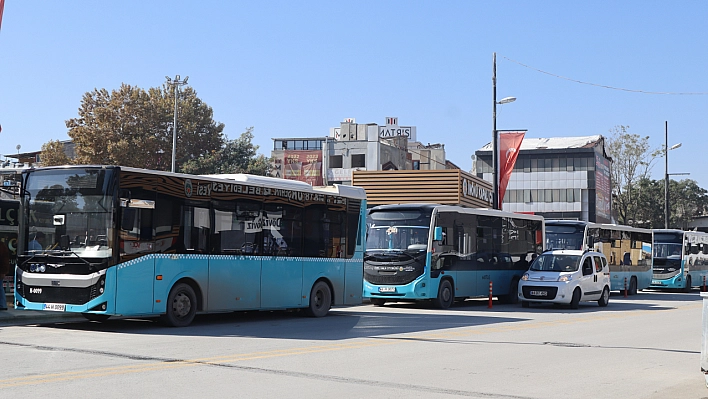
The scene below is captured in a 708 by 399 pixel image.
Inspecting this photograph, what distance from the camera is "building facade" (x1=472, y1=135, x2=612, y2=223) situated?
90.1 metres

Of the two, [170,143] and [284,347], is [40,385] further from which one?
[170,143]

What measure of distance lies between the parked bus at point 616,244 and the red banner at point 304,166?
49.7 metres

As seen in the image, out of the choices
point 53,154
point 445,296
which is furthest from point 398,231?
point 53,154

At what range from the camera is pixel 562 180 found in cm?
9206

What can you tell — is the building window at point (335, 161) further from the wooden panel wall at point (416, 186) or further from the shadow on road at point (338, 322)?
the shadow on road at point (338, 322)

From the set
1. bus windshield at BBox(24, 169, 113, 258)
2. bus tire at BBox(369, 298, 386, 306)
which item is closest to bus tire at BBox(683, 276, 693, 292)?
bus tire at BBox(369, 298, 386, 306)

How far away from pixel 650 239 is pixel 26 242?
3181cm

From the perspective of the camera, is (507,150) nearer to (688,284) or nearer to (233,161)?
(688,284)

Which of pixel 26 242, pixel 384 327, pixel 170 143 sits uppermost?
pixel 170 143

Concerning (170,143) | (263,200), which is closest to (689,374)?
(263,200)

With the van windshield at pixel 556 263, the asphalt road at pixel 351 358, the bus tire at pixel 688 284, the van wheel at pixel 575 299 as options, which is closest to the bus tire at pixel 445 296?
the van windshield at pixel 556 263

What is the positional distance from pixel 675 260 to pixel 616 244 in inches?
272

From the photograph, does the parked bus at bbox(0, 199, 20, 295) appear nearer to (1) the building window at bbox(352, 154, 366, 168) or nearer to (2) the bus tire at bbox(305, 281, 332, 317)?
(2) the bus tire at bbox(305, 281, 332, 317)

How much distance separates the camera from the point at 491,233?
27.6m
